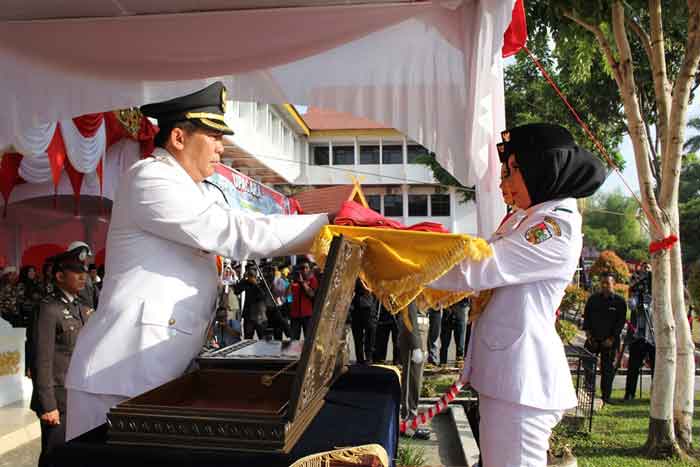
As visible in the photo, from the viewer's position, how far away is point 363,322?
9.48 meters

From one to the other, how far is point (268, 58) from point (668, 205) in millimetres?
3600

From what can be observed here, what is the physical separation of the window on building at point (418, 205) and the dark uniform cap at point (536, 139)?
37.1 metres

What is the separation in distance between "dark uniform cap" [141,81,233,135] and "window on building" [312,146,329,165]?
122 ft

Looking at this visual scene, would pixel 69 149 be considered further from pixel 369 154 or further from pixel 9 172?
pixel 369 154

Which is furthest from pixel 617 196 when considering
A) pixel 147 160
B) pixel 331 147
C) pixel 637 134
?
pixel 147 160

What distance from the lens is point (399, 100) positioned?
3660 millimetres

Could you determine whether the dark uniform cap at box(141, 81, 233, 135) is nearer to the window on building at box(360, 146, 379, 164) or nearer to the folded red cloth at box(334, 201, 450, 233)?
the folded red cloth at box(334, 201, 450, 233)

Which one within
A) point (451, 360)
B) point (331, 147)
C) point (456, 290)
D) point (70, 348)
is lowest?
point (451, 360)

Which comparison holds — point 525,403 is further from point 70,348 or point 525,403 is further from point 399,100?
point 70,348

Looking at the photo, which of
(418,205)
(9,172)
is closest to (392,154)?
(418,205)

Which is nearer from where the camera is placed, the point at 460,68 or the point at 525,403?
the point at 525,403

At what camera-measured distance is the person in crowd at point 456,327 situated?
379 inches

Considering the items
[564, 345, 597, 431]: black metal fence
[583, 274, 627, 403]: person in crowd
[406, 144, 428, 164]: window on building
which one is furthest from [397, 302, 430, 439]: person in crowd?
[406, 144, 428, 164]: window on building

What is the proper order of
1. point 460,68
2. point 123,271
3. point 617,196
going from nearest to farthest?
point 123,271 < point 460,68 < point 617,196
